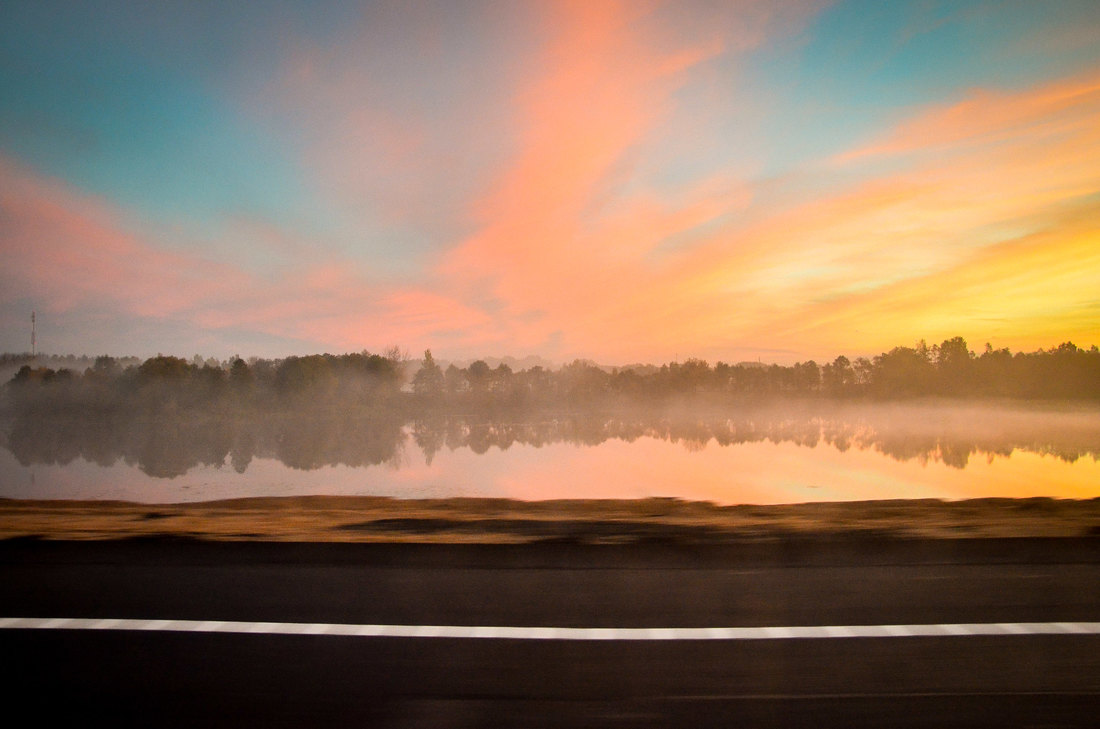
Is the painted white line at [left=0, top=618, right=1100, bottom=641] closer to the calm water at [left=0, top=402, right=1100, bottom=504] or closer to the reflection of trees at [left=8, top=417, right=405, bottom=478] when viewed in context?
the calm water at [left=0, top=402, right=1100, bottom=504]

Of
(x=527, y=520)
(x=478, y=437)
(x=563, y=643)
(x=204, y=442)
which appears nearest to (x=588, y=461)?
(x=478, y=437)

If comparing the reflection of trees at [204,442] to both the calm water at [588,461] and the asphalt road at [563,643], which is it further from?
the asphalt road at [563,643]

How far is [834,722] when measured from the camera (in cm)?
203

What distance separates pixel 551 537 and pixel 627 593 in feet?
6.18

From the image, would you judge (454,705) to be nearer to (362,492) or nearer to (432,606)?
(432,606)

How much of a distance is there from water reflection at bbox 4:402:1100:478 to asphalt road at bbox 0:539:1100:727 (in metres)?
19.0

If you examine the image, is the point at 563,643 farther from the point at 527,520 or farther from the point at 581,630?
the point at 527,520

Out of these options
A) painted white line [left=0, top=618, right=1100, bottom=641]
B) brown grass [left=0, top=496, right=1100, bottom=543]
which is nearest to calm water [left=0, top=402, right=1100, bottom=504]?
brown grass [left=0, top=496, right=1100, bottom=543]

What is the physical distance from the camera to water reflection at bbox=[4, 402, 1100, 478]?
83.7ft

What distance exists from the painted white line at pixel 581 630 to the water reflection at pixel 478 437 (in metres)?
19.5

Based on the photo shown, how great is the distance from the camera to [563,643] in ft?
8.59

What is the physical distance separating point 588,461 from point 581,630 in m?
20.7

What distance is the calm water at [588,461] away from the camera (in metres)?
15.4

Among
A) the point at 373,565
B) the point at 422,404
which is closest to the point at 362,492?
the point at 373,565
